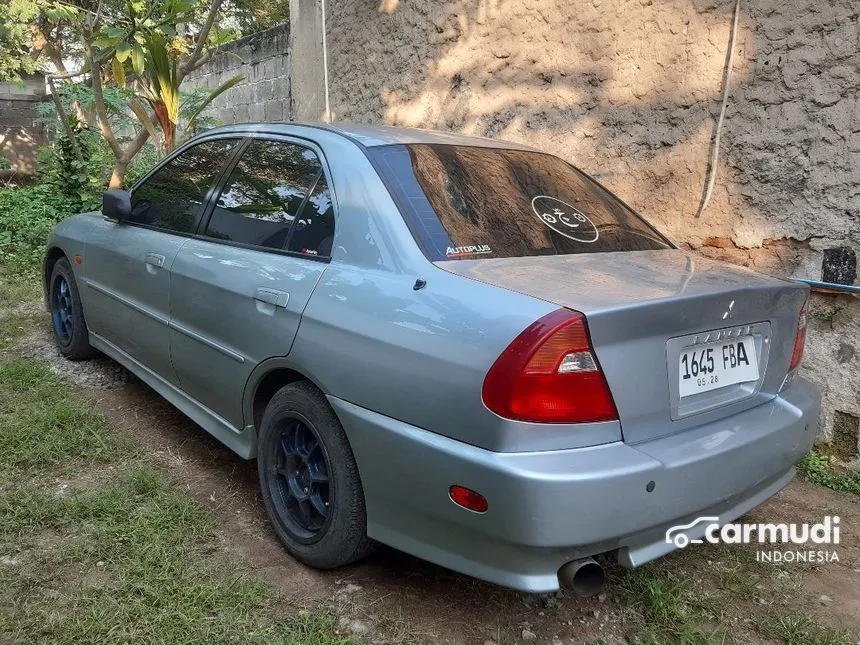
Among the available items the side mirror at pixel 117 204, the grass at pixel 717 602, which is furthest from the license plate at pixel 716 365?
the side mirror at pixel 117 204

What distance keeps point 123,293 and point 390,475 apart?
2.14 metres

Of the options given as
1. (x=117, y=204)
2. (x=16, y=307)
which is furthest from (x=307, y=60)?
(x=117, y=204)

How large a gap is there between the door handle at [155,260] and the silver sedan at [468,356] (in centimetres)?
1

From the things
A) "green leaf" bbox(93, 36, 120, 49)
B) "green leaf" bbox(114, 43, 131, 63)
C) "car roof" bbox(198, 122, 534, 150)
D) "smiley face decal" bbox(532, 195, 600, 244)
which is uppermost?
"green leaf" bbox(93, 36, 120, 49)

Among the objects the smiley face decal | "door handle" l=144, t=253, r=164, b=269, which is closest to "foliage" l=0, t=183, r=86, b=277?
"door handle" l=144, t=253, r=164, b=269

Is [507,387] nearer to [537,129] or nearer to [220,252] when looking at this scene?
[220,252]

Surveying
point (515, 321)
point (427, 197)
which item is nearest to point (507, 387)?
point (515, 321)

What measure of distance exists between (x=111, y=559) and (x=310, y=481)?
0.71 m

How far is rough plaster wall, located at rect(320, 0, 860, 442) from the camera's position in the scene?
3207 millimetres

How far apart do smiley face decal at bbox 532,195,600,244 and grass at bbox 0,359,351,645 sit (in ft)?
4.91

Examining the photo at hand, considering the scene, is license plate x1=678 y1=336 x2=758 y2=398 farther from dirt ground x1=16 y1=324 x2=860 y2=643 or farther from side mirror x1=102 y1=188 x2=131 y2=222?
side mirror x1=102 y1=188 x2=131 y2=222

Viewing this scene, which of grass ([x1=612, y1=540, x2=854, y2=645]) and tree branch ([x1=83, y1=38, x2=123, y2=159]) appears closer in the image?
grass ([x1=612, y1=540, x2=854, y2=645])

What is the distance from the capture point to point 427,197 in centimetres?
231
